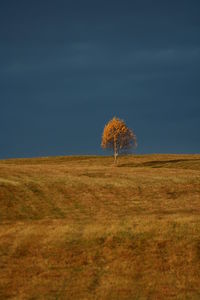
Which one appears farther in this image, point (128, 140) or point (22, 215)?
point (128, 140)

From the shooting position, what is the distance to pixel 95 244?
24.9 meters

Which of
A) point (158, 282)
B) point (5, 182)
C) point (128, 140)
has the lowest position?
point (158, 282)

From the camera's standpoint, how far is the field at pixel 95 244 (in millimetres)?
19562

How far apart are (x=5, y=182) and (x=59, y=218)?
1030 cm

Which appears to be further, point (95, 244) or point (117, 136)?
point (117, 136)

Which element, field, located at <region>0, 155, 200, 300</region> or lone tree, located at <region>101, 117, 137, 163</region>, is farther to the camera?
lone tree, located at <region>101, 117, 137, 163</region>

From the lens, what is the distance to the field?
64.2 ft

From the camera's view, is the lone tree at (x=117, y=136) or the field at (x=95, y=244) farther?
the lone tree at (x=117, y=136)

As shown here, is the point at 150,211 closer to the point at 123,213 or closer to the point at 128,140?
the point at 123,213

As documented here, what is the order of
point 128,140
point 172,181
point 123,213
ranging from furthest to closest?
point 128,140
point 172,181
point 123,213

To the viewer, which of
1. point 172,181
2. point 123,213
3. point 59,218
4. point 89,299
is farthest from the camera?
point 172,181

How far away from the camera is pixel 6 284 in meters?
19.8

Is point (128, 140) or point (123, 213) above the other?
point (128, 140)

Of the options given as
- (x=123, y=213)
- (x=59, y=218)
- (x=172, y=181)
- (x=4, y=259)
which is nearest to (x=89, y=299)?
(x=4, y=259)
